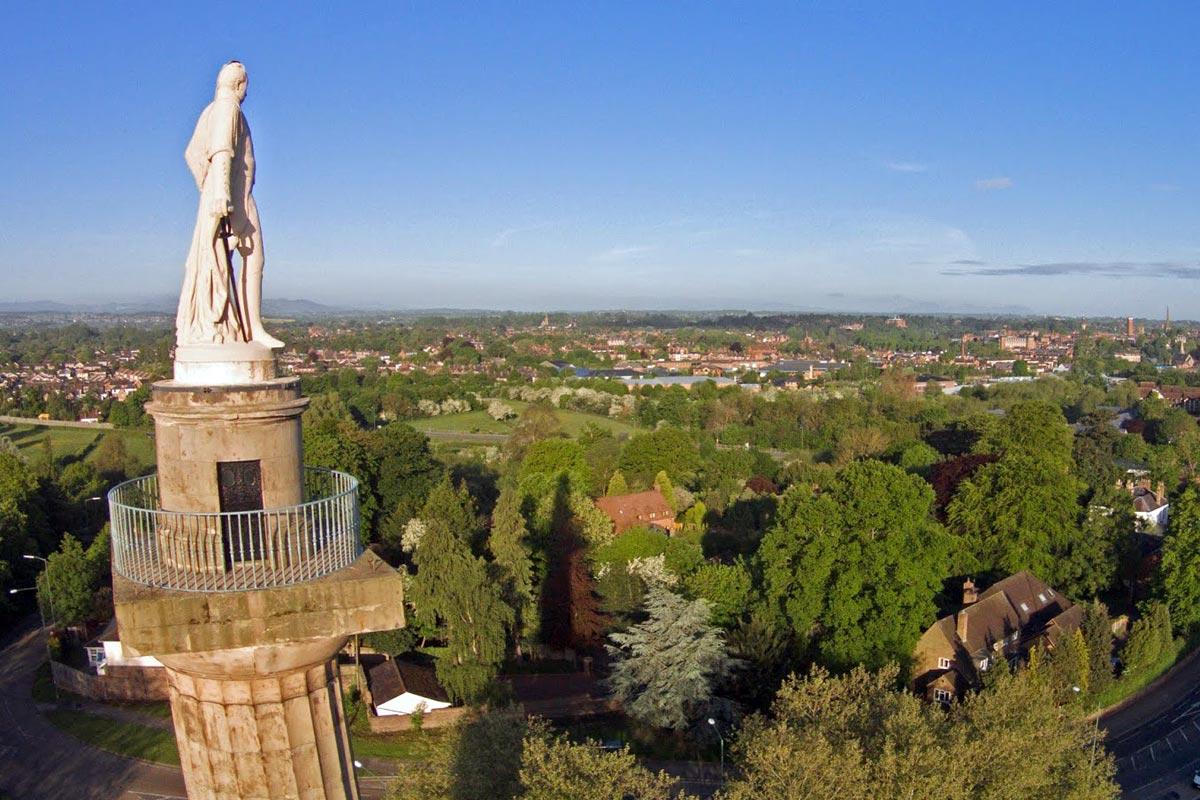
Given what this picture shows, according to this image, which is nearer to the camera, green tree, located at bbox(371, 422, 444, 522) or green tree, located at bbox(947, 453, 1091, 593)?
green tree, located at bbox(947, 453, 1091, 593)

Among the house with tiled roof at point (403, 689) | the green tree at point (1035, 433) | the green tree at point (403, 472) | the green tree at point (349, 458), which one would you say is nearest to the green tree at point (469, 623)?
the house with tiled roof at point (403, 689)

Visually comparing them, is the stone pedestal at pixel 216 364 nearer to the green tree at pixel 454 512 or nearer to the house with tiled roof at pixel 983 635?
the house with tiled roof at pixel 983 635

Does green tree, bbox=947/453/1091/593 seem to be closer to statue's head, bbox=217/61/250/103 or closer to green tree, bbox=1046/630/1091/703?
green tree, bbox=1046/630/1091/703

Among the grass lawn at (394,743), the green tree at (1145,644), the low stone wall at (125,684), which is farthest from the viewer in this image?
the green tree at (1145,644)

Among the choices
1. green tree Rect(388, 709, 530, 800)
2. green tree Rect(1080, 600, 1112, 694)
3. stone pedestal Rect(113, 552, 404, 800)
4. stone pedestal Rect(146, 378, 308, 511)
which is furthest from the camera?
green tree Rect(1080, 600, 1112, 694)

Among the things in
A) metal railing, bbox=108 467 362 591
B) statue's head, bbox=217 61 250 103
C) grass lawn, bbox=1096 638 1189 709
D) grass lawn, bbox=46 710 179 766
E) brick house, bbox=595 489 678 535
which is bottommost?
grass lawn, bbox=1096 638 1189 709

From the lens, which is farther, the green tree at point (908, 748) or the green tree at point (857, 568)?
the green tree at point (857, 568)

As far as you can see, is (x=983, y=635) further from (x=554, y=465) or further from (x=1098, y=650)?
(x=554, y=465)

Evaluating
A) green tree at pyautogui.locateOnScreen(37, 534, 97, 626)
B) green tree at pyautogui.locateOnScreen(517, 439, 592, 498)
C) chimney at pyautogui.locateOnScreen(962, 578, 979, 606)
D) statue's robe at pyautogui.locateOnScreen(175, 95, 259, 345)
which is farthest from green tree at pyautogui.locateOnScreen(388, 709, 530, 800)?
green tree at pyautogui.locateOnScreen(517, 439, 592, 498)
